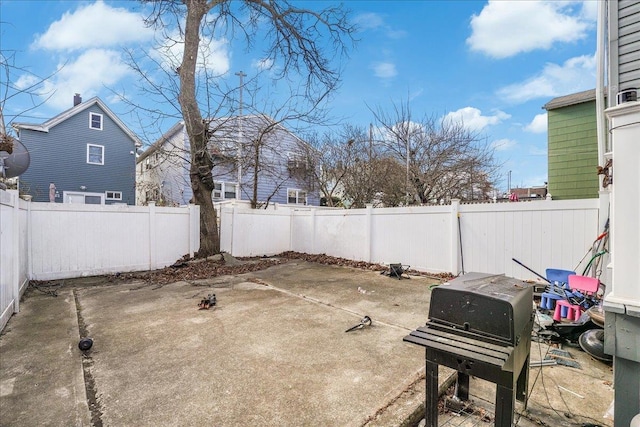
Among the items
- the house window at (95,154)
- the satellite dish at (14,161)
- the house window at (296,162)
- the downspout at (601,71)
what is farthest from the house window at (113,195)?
the downspout at (601,71)

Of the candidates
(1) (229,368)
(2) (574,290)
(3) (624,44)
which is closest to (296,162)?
(3) (624,44)

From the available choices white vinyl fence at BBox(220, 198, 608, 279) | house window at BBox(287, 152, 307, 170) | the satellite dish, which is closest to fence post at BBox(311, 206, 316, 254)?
white vinyl fence at BBox(220, 198, 608, 279)

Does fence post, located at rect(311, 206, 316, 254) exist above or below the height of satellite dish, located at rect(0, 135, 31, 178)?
below

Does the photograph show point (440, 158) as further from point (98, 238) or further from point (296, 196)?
point (98, 238)

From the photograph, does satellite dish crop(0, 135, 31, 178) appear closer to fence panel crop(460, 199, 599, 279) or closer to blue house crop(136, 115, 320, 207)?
blue house crop(136, 115, 320, 207)

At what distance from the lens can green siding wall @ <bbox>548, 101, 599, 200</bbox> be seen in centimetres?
809

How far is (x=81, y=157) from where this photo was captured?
48.7 feet

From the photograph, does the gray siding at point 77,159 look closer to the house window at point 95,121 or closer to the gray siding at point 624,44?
the house window at point 95,121

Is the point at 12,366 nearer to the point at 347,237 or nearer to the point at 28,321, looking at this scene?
the point at 28,321

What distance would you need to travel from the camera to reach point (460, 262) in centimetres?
623

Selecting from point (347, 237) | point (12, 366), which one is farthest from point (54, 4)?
point (347, 237)

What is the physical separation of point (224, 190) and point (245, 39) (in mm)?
8138

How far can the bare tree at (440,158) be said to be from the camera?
413 inches

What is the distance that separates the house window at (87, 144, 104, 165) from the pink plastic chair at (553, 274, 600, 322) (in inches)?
736
